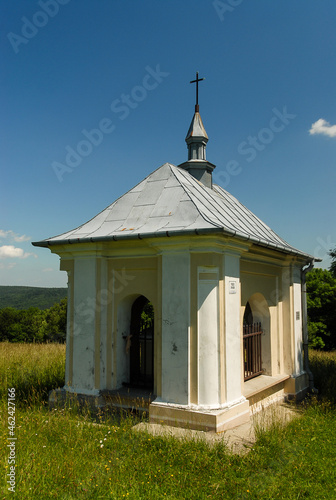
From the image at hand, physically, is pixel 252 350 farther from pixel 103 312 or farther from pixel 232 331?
pixel 103 312

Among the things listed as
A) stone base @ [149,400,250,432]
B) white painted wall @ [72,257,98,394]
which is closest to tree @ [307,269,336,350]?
stone base @ [149,400,250,432]

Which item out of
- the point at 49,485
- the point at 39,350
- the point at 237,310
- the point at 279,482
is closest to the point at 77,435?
the point at 49,485

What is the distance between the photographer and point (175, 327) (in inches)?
222

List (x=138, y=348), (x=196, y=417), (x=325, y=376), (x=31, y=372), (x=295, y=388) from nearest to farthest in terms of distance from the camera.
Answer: (x=196, y=417) → (x=138, y=348) → (x=295, y=388) → (x=31, y=372) → (x=325, y=376)

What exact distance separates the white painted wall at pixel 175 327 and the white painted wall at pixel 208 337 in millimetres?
187

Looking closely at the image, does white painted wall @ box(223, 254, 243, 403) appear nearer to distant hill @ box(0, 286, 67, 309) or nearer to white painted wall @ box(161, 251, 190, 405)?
white painted wall @ box(161, 251, 190, 405)

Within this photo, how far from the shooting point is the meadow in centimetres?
380

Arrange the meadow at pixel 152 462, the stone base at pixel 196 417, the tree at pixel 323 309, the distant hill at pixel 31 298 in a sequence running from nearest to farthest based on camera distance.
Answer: the meadow at pixel 152 462 → the stone base at pixel 196 417 → the tree at pixel 323 309 → the distant hill at pixel 31 298

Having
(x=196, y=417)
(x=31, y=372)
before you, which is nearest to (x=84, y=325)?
(x=196, y=417)

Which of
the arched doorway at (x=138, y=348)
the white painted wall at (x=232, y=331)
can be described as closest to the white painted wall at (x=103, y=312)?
the arched doorway at (x=138, y=348)

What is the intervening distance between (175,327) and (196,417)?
126cm

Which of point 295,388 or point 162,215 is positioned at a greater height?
point 162,215

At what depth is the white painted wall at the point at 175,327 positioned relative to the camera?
218 inches

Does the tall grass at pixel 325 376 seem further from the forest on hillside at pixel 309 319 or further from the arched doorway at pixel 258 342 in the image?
the forest on hillside at pixel 309 319
